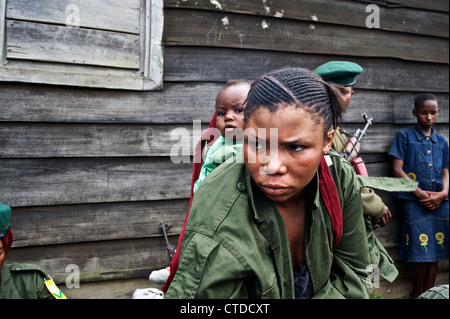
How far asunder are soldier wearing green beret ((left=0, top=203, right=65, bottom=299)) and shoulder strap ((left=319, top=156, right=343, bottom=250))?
5.29 ft

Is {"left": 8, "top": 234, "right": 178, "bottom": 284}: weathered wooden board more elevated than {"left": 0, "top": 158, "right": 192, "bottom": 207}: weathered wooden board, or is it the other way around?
{"left": 0, "top": 158, "right": 192, "bottom": 207}: weathered wooden board

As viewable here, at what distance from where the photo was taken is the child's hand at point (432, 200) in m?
3.71

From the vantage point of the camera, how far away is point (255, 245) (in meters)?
1.26

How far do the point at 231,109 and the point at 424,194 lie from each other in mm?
2303

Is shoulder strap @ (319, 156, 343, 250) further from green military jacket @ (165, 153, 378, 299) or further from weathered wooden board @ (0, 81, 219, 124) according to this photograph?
weathered wooden board @ (0, 81, 219, 124)

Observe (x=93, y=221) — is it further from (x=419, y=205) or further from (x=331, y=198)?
(x=419, y=205)

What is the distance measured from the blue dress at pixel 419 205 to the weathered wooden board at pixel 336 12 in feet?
3.14

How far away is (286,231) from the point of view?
4.46 feet

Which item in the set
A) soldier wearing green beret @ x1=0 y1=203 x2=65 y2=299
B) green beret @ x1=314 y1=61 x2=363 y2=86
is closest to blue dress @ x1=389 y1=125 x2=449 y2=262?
green beret @ x1=314 y1=61 x2=363 y2=86

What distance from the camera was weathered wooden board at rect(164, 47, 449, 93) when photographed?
2924mm

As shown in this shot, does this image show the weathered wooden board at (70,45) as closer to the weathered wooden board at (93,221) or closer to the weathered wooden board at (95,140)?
the weathered wooden board at (95,140)

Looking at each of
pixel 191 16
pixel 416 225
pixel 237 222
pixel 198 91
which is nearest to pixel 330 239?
pixel 237 222

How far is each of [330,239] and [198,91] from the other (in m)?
1.79
